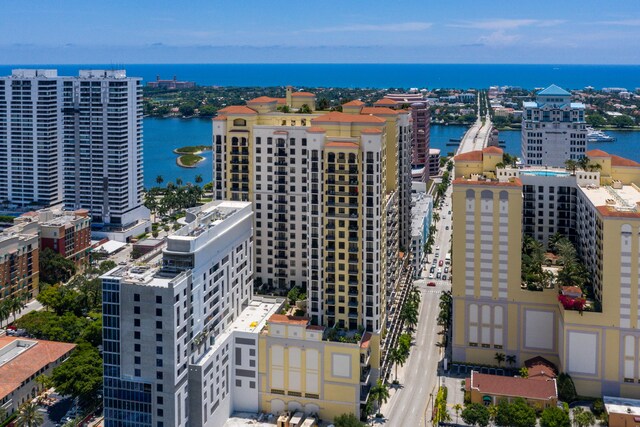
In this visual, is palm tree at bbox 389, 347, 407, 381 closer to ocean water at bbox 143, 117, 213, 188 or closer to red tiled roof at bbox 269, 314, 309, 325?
red tiled roof at bbox 269, 314, 309, 325

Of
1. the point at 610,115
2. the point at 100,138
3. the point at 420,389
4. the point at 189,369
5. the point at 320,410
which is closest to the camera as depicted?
the point at 189,369

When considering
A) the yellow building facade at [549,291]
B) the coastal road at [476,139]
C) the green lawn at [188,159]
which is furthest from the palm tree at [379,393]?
the green lawn at [188,159]

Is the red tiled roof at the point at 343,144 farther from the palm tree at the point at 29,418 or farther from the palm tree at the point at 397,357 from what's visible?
the palm tree at the point at 29,418

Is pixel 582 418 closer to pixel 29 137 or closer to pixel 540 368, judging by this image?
pixel 540 368

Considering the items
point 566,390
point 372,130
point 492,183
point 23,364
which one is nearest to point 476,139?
point 492,183

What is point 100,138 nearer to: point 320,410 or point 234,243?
point 234,243

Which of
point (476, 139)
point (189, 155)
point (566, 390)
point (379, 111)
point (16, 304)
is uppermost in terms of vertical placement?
point (476, 139)

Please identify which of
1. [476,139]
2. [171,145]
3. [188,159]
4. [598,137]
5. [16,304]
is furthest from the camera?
[171,145]

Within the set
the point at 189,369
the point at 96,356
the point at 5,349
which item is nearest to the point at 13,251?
the point at 5,349

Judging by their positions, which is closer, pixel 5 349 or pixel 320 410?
pixel 320 410
